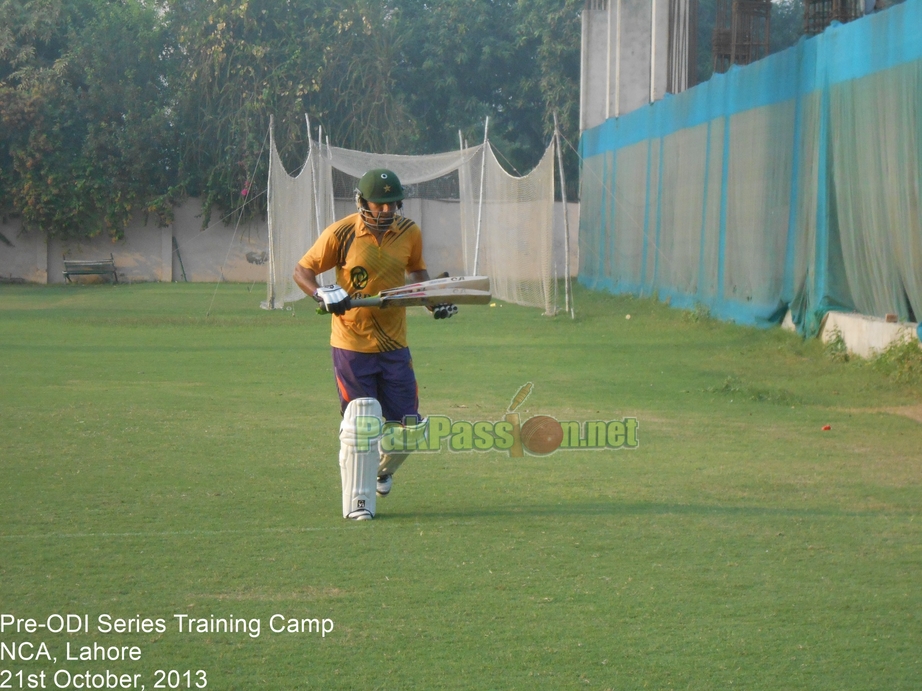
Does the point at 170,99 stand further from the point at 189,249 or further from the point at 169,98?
the point at 189,249

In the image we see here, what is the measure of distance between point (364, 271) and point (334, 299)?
58 centimetres

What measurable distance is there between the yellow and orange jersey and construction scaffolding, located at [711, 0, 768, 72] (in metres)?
25.5

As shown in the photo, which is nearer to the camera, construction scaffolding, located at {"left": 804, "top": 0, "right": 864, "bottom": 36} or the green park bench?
construction scaffolding, located at {"left": 804, "top": 0, "right": 864, "bottom": 36}

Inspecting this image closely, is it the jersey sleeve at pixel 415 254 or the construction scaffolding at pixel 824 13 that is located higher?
the construction scaffolding at pixel 824 13

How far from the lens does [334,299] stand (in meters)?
5.43

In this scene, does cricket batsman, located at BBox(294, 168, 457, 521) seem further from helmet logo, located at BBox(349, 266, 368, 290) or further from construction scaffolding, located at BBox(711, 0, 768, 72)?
construction scaffolding, located at BBox(711, 0, 768, 72)

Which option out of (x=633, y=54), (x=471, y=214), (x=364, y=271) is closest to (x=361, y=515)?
(x=364, y=271)

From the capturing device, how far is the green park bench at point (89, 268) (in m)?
31.1

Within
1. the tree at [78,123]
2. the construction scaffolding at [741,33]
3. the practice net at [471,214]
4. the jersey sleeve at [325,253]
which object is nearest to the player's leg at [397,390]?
the jersey sleeve at [325,253]

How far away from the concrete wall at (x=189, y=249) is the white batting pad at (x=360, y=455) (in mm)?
26954

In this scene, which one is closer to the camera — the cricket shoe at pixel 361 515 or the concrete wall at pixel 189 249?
the cricket shoe at pixel 361 515

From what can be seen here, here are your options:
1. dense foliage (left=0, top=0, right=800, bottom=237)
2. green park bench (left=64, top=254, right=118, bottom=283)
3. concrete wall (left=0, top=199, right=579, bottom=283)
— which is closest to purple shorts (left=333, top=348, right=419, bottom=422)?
dense foliage (left=0, top=0, right=800, bottom=237)

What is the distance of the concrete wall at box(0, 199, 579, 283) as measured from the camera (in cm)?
3247

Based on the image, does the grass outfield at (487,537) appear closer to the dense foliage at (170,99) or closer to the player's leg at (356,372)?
the player's leg at (356,372)
